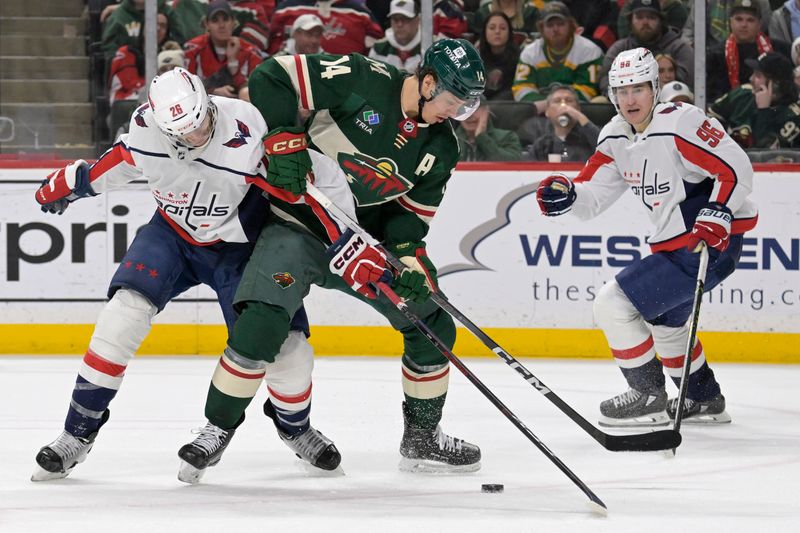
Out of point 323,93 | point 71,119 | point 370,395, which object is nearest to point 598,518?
point 323,93

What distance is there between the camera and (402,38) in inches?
251

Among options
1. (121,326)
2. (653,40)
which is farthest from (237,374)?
(653,40)

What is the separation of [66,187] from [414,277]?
3.32 ft

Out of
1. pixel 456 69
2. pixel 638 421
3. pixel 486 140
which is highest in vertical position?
pixel 456 69

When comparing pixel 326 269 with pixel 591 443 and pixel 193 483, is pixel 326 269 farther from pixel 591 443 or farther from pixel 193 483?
pixel 591 443

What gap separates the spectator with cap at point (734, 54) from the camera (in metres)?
6.20

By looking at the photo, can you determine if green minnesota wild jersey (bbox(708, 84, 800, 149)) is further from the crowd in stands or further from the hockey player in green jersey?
the hockey player in green jersey

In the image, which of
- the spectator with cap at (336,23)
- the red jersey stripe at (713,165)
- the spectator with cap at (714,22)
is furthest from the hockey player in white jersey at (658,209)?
the spectator with cap at (336,23)

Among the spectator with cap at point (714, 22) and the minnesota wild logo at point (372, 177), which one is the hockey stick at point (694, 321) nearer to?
the minnesota wild logo at point (372, 177)

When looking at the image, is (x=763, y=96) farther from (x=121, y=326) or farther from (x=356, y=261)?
(x=121, y=326)

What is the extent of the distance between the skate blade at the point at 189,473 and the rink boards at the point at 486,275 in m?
2.82

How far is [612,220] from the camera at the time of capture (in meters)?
6.12

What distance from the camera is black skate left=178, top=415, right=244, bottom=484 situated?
11.0 ft

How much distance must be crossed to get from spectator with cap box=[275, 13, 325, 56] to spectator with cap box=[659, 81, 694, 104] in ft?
5.68
